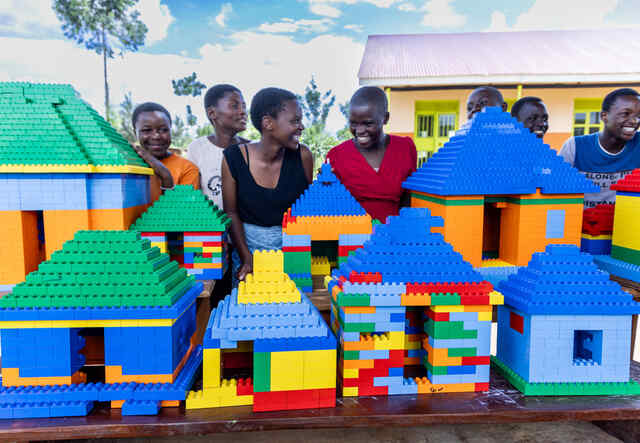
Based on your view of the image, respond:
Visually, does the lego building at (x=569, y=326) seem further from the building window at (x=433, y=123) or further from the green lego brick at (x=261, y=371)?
the building window at (x=433, y=123)

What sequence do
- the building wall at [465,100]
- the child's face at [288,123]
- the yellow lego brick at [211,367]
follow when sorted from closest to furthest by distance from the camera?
the yellow lego brick at [211,367], the child's face at [288,123], the building wall at [465,100]

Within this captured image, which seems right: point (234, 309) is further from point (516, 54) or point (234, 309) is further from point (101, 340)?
point (516, 54)

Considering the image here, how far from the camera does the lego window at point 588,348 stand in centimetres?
171

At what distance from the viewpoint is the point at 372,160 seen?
328cm

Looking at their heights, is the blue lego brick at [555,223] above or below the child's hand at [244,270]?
above

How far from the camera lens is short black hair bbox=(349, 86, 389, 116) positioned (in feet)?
10.3

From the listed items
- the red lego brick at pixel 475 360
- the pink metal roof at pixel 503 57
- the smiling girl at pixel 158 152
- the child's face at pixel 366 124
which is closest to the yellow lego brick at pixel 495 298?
the red lego brick at pixel 475 360

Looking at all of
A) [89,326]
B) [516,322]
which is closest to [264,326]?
[89,326]

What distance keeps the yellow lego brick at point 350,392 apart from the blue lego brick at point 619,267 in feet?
6.65

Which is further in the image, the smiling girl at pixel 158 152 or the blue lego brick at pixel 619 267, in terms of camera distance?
the smiling girl at pixel 158 152

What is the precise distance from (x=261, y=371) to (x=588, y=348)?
4.66 ft

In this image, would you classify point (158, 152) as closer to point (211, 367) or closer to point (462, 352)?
Result: point (211, 367)

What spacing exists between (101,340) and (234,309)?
0.80 meters

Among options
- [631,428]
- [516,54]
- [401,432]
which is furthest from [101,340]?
[516,54]
